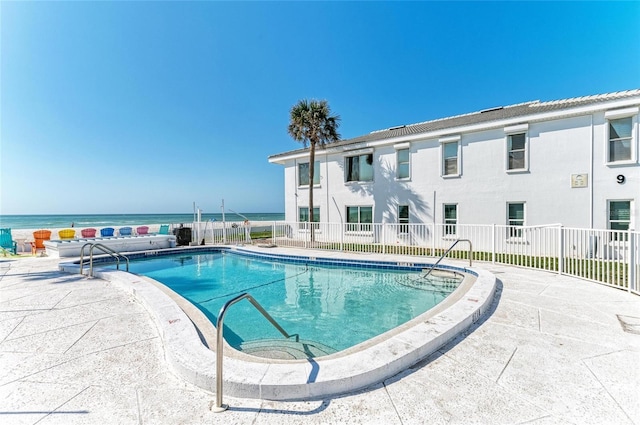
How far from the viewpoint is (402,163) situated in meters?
14.1

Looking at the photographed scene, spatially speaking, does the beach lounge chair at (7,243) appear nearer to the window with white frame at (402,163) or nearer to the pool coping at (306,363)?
the pool coping at (306,363)

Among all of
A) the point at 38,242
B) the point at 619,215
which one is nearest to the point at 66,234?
the point at 38,242

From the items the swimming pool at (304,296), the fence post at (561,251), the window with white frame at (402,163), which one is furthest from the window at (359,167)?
the fence post at (561,251)

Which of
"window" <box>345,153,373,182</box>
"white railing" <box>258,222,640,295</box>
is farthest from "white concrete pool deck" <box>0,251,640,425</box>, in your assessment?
"window" <box>345,153,373,182</box>

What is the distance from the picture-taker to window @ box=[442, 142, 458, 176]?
12.7 meters

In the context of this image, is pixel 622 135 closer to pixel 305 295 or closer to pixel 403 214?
pixel 403 214

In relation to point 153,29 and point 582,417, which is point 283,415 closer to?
point 582,417

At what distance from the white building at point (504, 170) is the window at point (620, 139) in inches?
0.9

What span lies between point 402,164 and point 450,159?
2287mm

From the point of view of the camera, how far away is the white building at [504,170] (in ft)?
31.4

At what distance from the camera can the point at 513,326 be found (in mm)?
3924

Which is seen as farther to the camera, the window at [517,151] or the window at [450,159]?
the window at [450,159]

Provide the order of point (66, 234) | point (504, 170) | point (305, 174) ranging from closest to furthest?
point (504, 170)
point (66, 234)
point (305, 174)

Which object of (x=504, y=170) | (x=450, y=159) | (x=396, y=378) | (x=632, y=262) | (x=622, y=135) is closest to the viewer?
(x=396, y=378)
